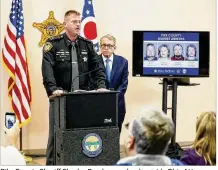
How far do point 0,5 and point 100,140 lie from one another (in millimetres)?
2628

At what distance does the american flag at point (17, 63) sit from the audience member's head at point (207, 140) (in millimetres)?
3242

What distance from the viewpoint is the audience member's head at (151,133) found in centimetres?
221

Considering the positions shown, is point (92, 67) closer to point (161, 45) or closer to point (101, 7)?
point (161, 45)

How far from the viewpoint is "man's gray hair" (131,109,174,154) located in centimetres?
221

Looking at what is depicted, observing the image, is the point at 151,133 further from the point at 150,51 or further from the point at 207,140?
the point at 150,51

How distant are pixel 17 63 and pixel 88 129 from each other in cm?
209

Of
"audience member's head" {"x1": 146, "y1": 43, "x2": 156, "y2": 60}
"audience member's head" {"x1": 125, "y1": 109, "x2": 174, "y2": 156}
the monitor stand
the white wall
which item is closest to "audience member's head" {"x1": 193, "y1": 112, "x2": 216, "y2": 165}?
"audience member's head" {"x1": 125, "y1": 109, "x2": 174, "y2": 156}

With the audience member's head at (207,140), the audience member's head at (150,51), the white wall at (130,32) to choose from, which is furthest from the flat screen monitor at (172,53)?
the audience member's head at (207,140)

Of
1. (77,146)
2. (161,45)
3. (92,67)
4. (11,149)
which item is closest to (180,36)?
(161,45)

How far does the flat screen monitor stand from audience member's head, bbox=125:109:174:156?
280 cm

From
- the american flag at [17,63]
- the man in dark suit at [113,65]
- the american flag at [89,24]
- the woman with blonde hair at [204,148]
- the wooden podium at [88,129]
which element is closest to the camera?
the woman with blonde hair at [204,148]

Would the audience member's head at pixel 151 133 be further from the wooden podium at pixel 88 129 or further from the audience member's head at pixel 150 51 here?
the audience member's head at pixel 150 51

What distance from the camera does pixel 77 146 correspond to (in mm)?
3779

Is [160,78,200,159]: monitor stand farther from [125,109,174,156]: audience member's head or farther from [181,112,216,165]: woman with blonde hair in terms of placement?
[125,109,174,156]: audience member's head
